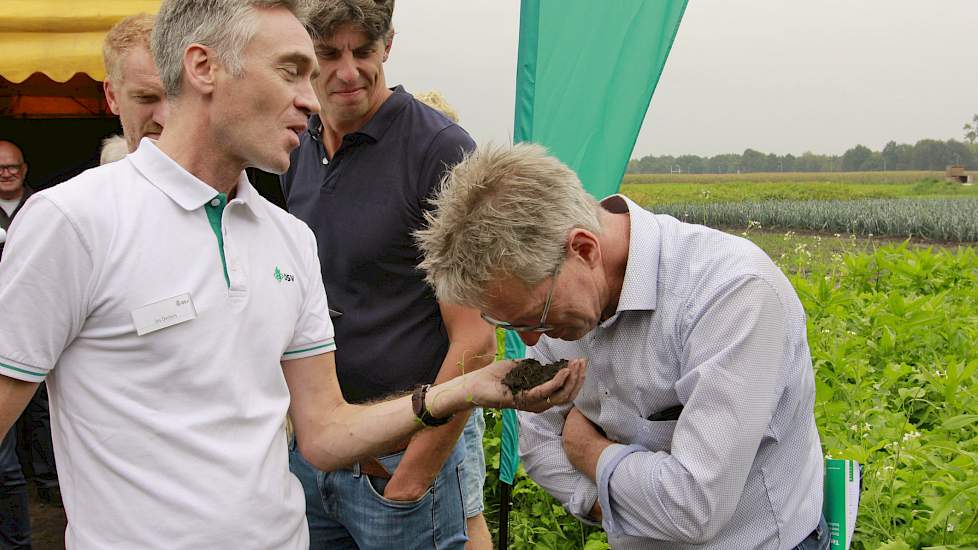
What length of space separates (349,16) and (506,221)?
872 mm

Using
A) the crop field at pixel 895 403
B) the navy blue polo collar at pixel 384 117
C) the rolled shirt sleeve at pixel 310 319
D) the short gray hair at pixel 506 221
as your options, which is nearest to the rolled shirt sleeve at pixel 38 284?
the rolled shirt sleeve at pixel 310 319

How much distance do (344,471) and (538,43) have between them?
1503 mm

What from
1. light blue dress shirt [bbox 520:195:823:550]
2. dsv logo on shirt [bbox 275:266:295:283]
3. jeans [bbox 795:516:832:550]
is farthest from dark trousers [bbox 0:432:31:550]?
jeans [bbox 795:516:832:550]

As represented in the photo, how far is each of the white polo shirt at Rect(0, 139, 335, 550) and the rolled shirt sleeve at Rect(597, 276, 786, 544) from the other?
28.9 inches

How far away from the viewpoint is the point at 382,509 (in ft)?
7.32

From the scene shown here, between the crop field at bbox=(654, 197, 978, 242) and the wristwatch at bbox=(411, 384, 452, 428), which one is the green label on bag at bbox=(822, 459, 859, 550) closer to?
the wristwatch at bbox=(411, 384, 452, 428)

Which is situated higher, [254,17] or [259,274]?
[254,17]

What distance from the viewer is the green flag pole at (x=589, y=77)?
2.90 m

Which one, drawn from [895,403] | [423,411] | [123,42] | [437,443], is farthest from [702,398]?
[895,403]

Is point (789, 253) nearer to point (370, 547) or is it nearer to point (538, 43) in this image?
point (538, 43)

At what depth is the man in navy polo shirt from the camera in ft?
7.29

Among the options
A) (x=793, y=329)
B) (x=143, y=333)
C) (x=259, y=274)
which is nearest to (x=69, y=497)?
(x=143, y=333)

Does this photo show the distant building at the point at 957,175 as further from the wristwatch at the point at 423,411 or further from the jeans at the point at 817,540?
the wristwatch at the point at 423,411

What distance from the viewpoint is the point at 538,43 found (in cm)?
289
